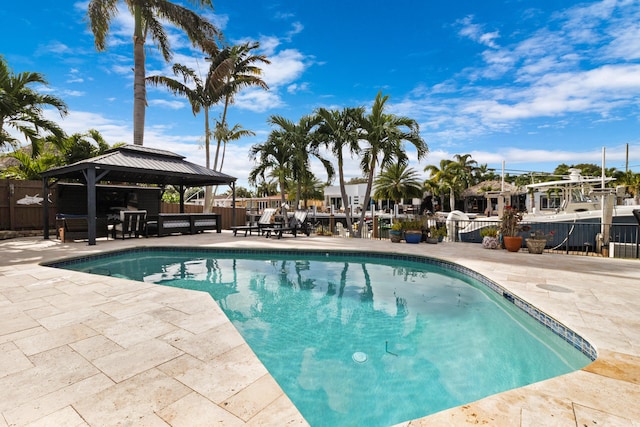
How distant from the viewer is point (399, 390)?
8.25ft

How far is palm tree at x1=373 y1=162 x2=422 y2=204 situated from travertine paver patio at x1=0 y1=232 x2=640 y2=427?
21.7 metres

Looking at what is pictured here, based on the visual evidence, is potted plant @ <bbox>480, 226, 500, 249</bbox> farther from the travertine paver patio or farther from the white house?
the white house

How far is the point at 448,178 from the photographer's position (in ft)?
107

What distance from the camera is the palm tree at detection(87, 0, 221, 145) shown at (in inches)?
504

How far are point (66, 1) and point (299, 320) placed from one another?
16.3 m

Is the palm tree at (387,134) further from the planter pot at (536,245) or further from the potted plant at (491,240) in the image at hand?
the planter pot at (536,245)

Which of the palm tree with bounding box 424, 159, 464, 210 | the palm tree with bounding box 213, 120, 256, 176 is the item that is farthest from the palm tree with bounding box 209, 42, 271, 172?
the palm tree with bounding box 424, 159, 464, 210

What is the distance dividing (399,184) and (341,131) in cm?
1548

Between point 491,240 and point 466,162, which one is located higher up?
point 466,162

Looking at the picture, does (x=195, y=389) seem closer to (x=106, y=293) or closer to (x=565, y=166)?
(x=106, y=293)

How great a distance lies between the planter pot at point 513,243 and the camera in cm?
806

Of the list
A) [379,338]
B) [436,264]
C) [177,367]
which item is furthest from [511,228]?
[177,367]

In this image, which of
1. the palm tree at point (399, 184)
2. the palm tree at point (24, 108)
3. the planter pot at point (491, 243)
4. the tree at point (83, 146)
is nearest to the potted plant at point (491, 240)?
the planter pot at point (491, 243)

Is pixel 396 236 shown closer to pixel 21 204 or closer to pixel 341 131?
pixel 341 131
